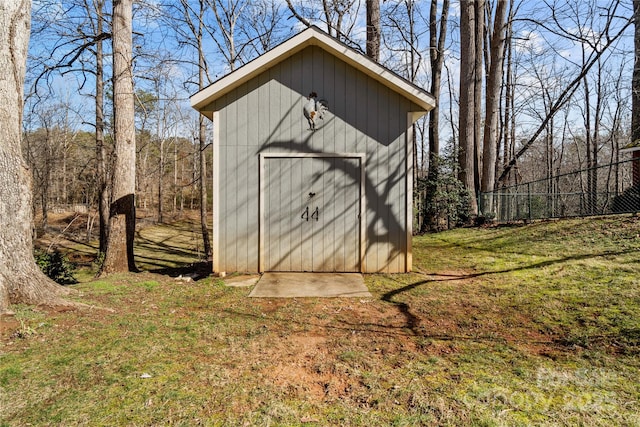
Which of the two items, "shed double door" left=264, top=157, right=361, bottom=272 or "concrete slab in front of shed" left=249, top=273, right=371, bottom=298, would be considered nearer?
"concrete slab in front of shed" left=249, top=273, right=371, bottom=298

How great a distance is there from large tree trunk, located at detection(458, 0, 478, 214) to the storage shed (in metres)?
6.73

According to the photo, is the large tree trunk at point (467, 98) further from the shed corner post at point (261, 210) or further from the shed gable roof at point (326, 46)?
the shed corner post at point (261, 210)

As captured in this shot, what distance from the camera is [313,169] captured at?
6195 mm

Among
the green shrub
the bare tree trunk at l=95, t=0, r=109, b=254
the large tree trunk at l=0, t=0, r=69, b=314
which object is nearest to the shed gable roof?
the large tree trunk at l=0, t=0, r=69, b=314

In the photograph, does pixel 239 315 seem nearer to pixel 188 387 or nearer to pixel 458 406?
pixel 188 387

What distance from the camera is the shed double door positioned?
616cm

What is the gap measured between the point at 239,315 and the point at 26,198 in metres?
2.84

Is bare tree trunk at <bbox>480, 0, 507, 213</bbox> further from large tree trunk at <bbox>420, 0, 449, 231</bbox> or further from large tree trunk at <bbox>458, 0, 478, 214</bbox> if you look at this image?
large tree trunk at <bbox>420, 0, 449, 231</bbox>

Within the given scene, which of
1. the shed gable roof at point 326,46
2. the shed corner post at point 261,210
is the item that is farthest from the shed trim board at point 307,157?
the shed gable roof at point 326,46

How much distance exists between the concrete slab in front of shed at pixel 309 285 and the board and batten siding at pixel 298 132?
534 millimetres

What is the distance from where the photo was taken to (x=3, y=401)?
231cm

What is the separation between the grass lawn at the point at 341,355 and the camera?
7.29ft

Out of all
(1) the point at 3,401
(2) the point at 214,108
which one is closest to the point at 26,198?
(1) the point at 3,401

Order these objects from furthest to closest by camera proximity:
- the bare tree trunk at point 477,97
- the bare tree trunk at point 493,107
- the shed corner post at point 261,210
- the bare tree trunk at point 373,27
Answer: the bare tree trunk at point 493,107, the bare tree trunk at point 477,97, the bare tree trunk at point 373,27, the shed corner post at point 261,210
